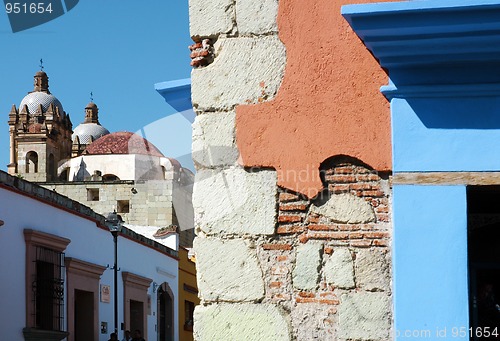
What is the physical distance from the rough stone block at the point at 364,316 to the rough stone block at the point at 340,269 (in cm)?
5

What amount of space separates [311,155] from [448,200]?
609 millimetres

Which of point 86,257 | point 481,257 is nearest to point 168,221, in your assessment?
point 86,257

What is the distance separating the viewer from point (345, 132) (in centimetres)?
424

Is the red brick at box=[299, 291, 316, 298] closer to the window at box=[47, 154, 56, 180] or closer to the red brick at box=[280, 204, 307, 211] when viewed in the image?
the red brick at box=[280, 204, 307, 211]

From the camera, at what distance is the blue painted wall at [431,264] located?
4004mm

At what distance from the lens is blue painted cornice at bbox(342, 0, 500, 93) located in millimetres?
3791

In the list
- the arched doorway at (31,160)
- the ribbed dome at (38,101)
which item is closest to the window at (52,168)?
the arched doorway at (31,160)

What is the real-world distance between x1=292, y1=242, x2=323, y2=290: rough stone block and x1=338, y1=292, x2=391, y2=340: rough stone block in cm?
15

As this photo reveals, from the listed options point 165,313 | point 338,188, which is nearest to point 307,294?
point 338,188

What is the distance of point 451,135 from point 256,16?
3.35 feet

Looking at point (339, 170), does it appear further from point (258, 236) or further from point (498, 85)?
point (498, 85)

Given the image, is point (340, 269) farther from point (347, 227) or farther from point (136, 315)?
point (136, 315)

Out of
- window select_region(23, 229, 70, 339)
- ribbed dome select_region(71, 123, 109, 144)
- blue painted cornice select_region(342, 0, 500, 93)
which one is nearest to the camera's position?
blue painted cornice select_region(342, 0, 500, 93)

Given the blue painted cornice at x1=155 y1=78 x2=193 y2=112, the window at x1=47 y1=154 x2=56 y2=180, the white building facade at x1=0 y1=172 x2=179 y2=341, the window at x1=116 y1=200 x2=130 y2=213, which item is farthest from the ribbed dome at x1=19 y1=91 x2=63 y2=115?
the blue painted cornice at x1=155 y1=78 x2=193 y2=112
